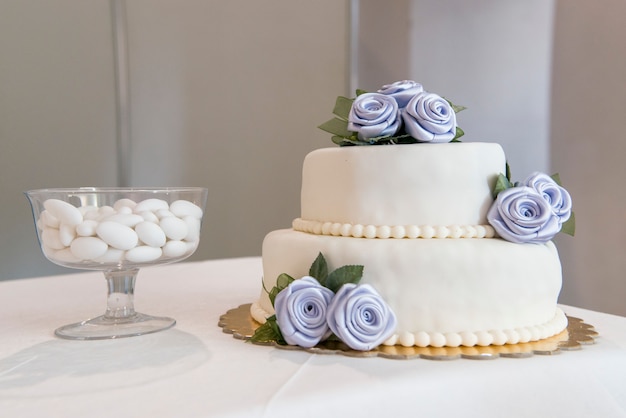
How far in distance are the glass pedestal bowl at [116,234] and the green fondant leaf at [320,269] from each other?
25cm

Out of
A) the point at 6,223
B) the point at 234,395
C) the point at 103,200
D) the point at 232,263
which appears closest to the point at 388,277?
the point at 234,395

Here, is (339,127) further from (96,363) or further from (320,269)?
(96,363)

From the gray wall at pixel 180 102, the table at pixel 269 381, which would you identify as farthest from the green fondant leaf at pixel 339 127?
the gray wall at pixel 180 102

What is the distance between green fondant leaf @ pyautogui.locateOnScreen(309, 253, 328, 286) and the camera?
1068 mm

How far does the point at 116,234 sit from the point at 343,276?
377 millimetres

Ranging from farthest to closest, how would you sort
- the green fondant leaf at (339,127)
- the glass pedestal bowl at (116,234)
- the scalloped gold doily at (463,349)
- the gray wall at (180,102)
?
the gray wall at (180,102)
the green fondant leaf at (339,127)
the glass pedestal bowl at (116,234)
the scalloped gold doily at (463,349)

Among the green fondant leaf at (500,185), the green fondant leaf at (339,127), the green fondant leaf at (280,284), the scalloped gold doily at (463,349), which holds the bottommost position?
the scalloped gold doily at (463,349)

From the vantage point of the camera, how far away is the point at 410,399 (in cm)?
83

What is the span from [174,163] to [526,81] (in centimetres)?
200

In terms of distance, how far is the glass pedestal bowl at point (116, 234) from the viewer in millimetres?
1072

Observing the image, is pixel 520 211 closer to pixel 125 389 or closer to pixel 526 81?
pixel 125 389

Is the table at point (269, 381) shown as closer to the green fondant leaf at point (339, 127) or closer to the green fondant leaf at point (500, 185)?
the green fondant leaf at point (500, 185)

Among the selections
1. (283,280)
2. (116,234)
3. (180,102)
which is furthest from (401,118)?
(180,102)

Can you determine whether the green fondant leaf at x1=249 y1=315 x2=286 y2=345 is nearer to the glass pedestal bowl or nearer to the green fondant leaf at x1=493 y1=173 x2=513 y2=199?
the glass pedestal bowl
